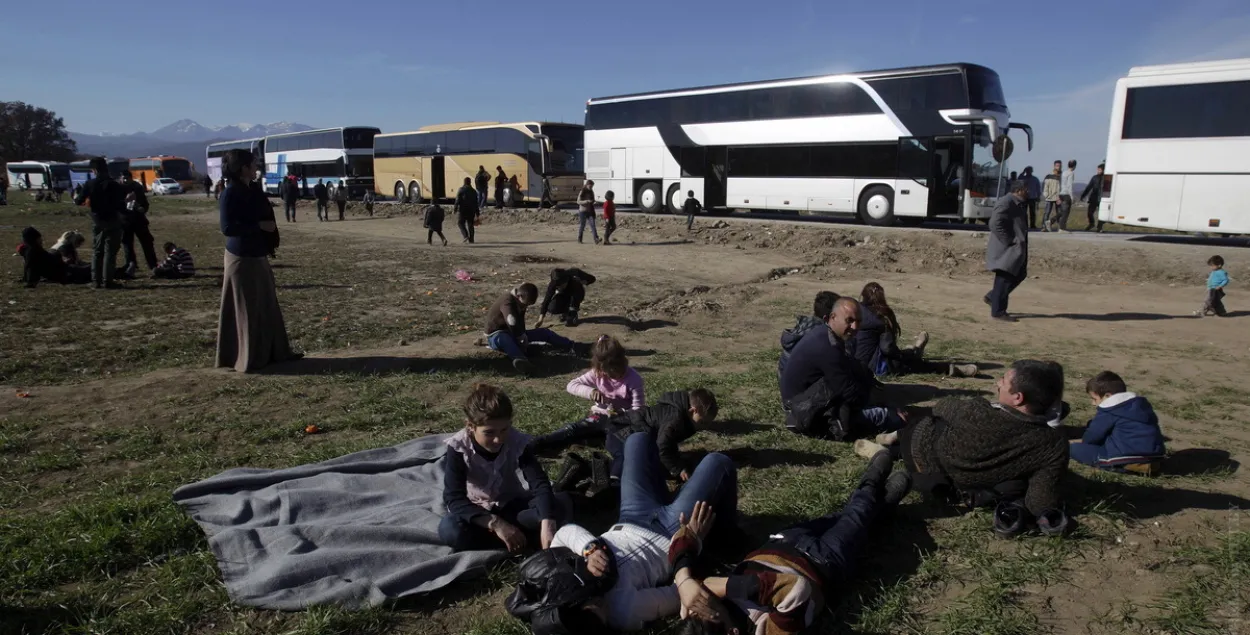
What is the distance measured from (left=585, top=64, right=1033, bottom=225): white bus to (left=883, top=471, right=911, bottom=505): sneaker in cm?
1860

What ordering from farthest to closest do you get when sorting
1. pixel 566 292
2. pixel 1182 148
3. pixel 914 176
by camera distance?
pixel 914 176
pixel 1182 148
pixel 566 292

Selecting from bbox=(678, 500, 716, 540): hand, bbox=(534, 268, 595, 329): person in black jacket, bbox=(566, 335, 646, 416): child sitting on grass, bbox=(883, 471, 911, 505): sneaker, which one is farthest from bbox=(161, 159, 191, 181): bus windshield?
bbox=(883, 471, 911, 505): sneaker

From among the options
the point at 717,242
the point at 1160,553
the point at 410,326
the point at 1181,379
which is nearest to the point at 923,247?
the point at 717,242

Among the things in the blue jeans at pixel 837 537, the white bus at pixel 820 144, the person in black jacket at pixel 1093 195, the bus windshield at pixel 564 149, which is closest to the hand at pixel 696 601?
the blue jeans at pixel 837 537

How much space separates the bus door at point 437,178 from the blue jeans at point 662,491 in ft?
118

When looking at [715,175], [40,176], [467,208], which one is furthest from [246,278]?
[40,176]

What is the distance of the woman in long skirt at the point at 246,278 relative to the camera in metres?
7.48

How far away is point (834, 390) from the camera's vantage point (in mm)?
5789

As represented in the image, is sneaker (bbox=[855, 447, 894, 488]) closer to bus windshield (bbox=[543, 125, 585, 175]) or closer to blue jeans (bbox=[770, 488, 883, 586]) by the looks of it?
blue jeans (bbox=[770, 488, 883, 586])

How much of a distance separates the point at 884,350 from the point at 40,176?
84.9m

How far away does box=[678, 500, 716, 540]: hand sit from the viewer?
372cm

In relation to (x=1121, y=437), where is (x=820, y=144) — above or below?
above

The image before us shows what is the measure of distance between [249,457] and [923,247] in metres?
17.2

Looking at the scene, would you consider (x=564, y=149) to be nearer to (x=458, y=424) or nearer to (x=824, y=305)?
(x=824, y=305)
